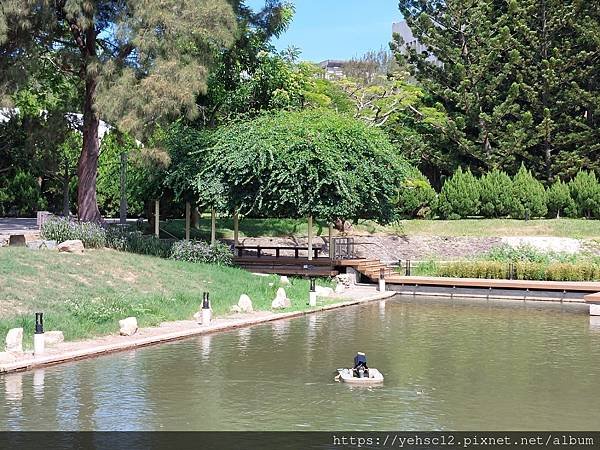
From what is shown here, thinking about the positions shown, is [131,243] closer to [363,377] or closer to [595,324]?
[595,324]

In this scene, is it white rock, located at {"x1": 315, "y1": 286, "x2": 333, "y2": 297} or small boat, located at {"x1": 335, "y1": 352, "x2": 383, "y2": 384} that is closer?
small boat, located at {"x1": 335, "y1": 352, "x2": 383, "y2": 384}

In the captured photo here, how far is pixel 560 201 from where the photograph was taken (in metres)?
43.5

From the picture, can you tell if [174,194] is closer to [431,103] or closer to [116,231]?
[116,231]

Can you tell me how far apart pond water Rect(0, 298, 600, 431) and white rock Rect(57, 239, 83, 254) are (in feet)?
25.4

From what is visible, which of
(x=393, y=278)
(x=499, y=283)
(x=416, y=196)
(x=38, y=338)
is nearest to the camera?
(x=38, y=338)

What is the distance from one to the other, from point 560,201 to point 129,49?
25.4 m

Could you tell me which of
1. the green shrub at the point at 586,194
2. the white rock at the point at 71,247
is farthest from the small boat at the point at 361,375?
the green shrub at the point at 586,194

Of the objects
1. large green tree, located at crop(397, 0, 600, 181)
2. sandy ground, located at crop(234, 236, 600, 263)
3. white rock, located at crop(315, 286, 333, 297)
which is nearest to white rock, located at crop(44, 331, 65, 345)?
white rock, located at crop(315, 286, 333, 297)

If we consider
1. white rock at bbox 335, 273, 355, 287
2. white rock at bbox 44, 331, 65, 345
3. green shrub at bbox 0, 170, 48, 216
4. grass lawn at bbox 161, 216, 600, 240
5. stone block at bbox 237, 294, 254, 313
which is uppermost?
green shrub at bbox 0, 170, 48, 216

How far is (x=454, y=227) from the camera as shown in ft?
136

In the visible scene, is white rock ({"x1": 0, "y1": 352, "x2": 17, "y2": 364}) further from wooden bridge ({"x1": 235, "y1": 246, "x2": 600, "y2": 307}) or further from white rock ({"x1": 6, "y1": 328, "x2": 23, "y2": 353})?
wooden bridge ({"x1": 235, "y1": 246, "x2": 600, "y2": 307})

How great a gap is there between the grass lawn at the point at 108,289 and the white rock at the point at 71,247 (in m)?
0.34

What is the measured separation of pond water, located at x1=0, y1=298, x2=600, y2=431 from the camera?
1120 centimetres

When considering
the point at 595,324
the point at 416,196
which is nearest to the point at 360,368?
the point at 595,324
